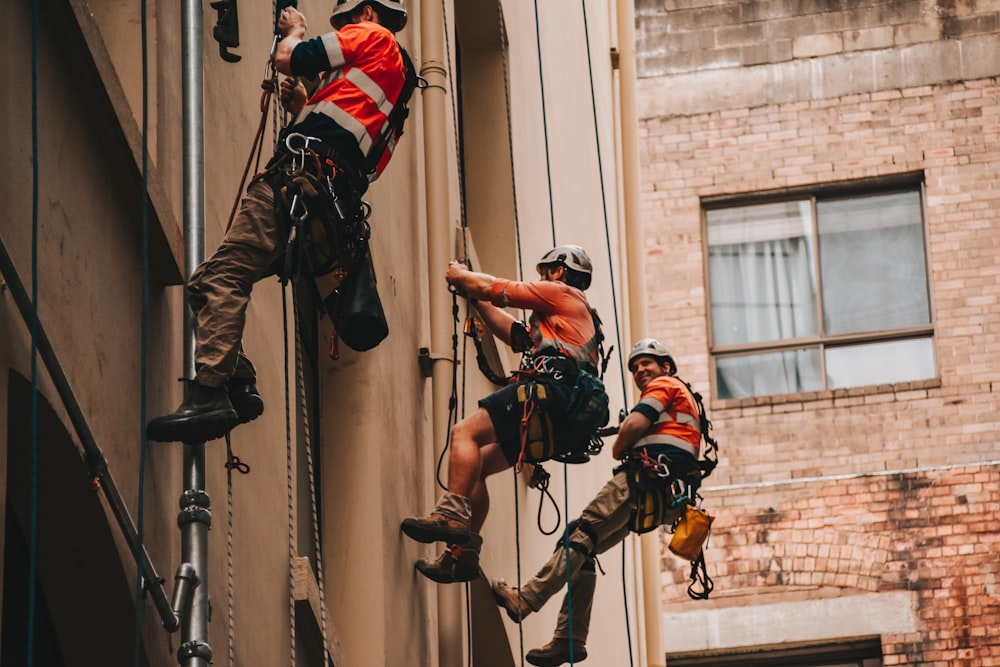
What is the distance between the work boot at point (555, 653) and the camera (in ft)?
36.0

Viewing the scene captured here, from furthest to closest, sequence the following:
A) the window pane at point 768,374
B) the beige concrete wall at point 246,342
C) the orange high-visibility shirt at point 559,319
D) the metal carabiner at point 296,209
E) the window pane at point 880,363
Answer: the window pane at point 768,374 < the window pane at point 880,363 < the orange high-visibility shirt at point 559,319 < the metal carabiner at point 296,209 < the beige concrete wall at point 246,342

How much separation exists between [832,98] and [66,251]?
59.7ft

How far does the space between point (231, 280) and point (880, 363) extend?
1677 centimetres

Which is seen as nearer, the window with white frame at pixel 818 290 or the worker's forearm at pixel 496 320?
the worker's forearm at pixel 496 320

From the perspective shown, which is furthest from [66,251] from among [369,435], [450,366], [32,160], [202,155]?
[450,366]

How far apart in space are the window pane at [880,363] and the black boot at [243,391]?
53.6ft

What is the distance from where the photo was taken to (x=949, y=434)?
2184 cm

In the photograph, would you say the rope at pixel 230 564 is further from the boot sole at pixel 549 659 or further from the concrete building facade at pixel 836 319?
the concrete building facade at pixel 836 319

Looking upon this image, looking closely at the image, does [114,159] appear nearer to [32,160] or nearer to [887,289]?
[32,160]

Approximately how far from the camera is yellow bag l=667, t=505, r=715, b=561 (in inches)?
449

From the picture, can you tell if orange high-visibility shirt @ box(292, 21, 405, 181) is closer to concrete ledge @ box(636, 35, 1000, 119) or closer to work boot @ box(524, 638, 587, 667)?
work boot @ box(524, 638, 587, 667)

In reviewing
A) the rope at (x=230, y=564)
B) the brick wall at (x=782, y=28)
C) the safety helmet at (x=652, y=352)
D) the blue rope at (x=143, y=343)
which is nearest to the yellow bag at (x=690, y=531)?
the safety helmet at (x=652, y=352)

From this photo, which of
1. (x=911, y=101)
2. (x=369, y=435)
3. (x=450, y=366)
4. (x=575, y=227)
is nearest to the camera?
(x=369, y=435)

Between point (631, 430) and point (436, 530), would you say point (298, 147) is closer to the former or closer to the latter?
point (436, 530)
